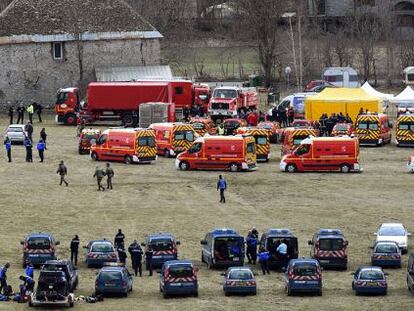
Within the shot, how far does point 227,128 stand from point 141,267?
3853 centimetres

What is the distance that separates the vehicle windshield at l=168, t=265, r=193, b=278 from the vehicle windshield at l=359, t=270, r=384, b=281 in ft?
18.6

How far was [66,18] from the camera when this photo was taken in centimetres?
11994

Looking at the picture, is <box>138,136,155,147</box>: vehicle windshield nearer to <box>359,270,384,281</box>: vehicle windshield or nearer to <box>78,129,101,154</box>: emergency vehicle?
<box>78,129,101,154</box>: emergency vehicle

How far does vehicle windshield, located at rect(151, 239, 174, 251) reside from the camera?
197ft

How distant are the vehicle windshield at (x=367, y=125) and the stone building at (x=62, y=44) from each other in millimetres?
29135

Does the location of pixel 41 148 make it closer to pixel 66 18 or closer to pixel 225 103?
pixel 225 103

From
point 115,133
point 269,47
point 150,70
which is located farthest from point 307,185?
point 269,47

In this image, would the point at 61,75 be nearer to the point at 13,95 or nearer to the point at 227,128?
the point at 13,95

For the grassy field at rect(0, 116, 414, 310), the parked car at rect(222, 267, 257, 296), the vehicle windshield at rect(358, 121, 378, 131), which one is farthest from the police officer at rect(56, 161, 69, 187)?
the parked car at rect(222, 267, 257, 296)

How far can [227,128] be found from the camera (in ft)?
320

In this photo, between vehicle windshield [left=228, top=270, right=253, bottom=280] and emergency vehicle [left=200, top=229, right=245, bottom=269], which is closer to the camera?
vehicle windshield [left=228, top=270, right=253, bottom=280]

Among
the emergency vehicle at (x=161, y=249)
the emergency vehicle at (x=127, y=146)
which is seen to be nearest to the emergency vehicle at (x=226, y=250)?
the emergency vehicle at (x=161, y=249)

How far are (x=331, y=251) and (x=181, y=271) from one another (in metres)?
7.32

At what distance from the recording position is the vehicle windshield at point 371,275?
54469 mm
